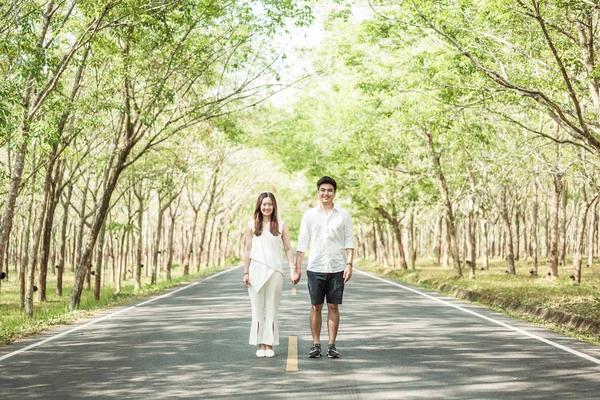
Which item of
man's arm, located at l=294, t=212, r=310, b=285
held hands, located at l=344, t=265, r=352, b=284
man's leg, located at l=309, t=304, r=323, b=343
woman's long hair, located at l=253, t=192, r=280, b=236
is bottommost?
man's leg, located at l=309, t=304, r=323, b=343

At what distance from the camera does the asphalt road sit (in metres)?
6.26

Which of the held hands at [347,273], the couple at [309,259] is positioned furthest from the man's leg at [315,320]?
the held hands at [347,273]

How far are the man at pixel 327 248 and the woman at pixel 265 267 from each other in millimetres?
243

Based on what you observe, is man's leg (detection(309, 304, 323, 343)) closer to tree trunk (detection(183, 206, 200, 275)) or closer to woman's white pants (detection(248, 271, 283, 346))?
woman's white pants (detection(248, 271, 283, 346))

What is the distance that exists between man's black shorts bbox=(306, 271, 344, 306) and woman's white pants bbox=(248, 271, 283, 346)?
411 millimetres

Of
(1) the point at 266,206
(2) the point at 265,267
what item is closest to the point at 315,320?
(2) the point at 265,267

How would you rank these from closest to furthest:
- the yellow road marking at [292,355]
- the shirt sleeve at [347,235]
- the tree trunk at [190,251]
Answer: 1. the yellow road marking at [292,355]
2. the shirt sleeve at [347,235]
3. the tree trunk at [190,251]

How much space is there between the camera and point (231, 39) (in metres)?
17.8

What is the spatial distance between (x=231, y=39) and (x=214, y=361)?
1174 centimetres

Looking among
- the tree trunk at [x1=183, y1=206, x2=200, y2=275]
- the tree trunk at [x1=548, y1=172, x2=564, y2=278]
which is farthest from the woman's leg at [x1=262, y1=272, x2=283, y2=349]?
the tree trunk at [x1=183, y1=206, x2=200, y2=275]

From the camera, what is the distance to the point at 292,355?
8.07 m

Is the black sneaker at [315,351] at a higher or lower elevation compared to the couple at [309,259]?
lower

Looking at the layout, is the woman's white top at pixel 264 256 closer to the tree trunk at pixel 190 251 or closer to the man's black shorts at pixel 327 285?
the man's black shorts at pixel 327 285

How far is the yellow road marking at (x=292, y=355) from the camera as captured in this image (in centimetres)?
727
